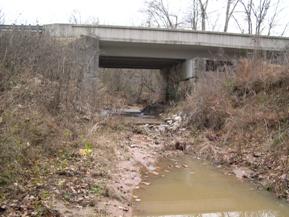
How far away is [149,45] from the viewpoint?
86.0 feet

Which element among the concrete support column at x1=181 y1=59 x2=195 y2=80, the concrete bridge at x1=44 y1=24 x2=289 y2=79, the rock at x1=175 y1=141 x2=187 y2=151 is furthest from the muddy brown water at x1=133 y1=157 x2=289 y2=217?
the concrete support column at x1=181 y1=59 x2=195 y2=80

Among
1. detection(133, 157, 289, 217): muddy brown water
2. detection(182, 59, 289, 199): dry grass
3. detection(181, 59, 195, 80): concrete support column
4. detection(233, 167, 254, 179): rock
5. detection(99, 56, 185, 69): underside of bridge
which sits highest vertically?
detection(99, 56, 185, 69): underside of bridge

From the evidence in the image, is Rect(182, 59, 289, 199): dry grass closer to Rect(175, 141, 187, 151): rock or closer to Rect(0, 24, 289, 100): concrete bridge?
Rect(175, 141, 187, 151): rock

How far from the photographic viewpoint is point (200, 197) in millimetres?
8016

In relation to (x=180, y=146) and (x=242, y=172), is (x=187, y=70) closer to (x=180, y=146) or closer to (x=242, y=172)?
(x=180, y=146)

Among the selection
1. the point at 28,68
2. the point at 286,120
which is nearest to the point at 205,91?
the point at 286,120

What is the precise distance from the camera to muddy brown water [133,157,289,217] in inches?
278

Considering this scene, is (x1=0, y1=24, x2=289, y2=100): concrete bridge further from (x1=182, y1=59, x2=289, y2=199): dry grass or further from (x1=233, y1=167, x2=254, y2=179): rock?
(x1=233, y1=167, x2=254, y2=179): rock

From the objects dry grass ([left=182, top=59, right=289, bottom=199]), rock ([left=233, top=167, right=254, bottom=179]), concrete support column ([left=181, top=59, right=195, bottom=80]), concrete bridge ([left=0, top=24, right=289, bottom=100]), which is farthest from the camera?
concrete support column ([left=181, top=59, right=195, bottom=80])

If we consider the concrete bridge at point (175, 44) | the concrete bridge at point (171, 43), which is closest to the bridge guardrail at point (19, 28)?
the concrete bridge at point (175, 44)

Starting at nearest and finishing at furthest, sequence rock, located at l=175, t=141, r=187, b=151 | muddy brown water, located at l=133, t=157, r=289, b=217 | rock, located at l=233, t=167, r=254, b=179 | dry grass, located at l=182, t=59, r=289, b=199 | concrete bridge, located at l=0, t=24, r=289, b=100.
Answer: muddy brown water, located at l=133, t=157, r=289, b=217
rock, located at l=233, t=167, r=254, b=179
dry grass, located at l=182, t=59, r=289, b=199
rock, located at l=175, t=141, r=187, b=151
concrete bridge, located at l=0, t=24, r=289, b=100

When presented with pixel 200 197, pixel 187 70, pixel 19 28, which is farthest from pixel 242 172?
pixel 187 70

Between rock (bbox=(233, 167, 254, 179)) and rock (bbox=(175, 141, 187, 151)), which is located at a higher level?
rock (bbox=(175, 141, 187, 151))

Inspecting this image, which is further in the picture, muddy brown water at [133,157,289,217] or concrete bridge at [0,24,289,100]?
concrete bridge at [0,24,289,100]
